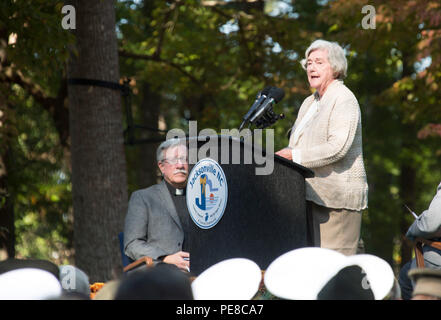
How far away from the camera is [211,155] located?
3406 millimetres

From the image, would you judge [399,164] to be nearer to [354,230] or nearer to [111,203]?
[111,203]

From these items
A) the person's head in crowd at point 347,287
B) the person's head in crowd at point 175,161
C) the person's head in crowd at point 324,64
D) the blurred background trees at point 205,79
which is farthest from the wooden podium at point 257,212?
the blurred background trees at point 205,79

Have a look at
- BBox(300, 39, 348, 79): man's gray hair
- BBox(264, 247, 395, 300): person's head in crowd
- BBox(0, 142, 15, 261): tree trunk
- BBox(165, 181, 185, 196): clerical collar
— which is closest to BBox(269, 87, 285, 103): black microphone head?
BBox(300, 39, 348, 79): man's gray hair

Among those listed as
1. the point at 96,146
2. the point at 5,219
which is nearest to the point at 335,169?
the point at 96,146

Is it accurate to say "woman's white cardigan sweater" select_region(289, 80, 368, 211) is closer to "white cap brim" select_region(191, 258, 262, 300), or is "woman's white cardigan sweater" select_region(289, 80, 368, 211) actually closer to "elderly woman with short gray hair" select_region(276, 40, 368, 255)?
"elderly woman with short gray hair" select_region(276, 40, 368, 255)

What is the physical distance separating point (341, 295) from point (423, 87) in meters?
7.19

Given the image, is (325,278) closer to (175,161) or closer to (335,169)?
(335,169)

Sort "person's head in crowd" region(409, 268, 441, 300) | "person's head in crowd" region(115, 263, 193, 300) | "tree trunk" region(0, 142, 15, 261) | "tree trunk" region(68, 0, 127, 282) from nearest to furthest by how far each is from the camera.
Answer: "person's head in crowd" region(115, 263, 193, 300), "person's head in crowd" region(409, 268, 441, 300), "tree trunk" region(68, 0, 127, 282), "tree trunk" region(0, 142, 15, 261)

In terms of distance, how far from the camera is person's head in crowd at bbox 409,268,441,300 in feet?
8.07

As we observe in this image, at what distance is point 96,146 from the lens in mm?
6996

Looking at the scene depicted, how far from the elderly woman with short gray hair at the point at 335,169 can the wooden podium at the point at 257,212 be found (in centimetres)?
27

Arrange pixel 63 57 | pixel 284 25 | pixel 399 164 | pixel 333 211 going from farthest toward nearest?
pixel 399 164, pixel 284 25, pixel 63 57, pixel 333 211

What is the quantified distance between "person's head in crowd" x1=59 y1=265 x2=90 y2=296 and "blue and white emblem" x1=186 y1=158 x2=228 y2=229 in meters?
0.70
